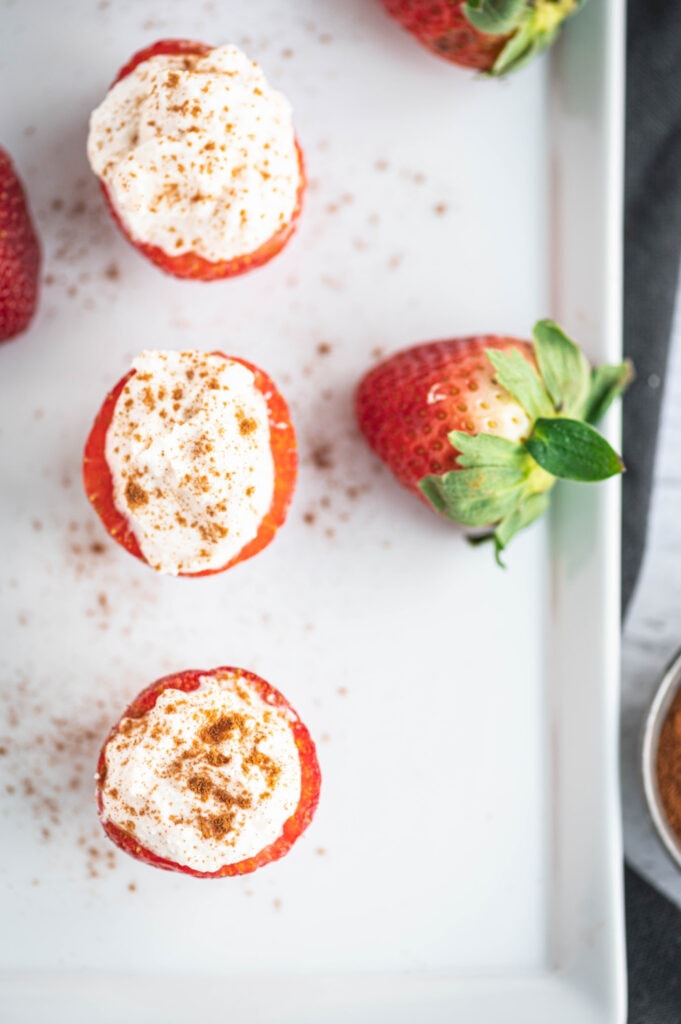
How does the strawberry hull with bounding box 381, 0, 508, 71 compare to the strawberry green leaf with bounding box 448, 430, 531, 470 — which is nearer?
the strawberry green leaf with bounding box 448, 430, 531, 470

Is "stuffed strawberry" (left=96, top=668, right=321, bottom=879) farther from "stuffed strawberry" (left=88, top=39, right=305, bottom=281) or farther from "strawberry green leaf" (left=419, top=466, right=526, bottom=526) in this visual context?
"stuffed strawberry" (left=88, top=39, right=305, bottom=281)

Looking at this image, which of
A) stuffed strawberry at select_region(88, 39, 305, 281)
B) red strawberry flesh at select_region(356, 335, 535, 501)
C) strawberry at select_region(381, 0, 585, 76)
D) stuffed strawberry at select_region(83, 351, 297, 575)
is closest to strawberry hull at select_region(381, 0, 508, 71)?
strawberry at select_region(381, 0, 585, 76)

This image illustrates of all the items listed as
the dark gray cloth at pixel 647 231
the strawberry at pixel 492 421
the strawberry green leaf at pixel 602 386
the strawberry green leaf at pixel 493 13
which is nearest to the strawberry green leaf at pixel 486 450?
the strawberry at pixel 492 421

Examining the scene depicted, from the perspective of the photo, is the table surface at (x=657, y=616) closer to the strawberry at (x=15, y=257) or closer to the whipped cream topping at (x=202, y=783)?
the whipped cream topping at (x=202, y=783)

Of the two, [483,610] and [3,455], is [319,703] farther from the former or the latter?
[3,455]

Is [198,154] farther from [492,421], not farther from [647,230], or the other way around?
[647,230]

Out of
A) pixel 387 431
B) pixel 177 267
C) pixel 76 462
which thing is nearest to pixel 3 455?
pixel 76 462
